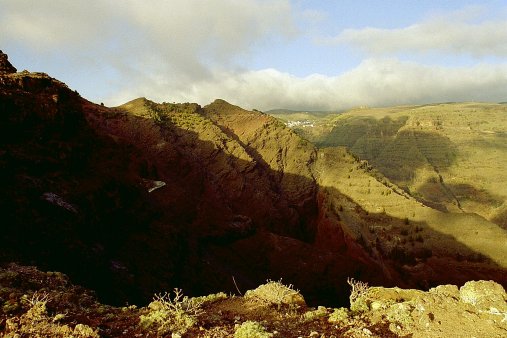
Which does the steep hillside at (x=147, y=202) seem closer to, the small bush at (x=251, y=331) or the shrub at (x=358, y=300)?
the small bush at (x=251, y=331)

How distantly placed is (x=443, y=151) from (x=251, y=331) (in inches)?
4830

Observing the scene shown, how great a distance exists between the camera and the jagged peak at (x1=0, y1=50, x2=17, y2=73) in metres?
16.1

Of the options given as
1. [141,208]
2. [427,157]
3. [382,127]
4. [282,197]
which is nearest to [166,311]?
[141,208]

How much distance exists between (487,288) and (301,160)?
34207 mm

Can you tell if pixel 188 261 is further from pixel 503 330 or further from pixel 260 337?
pixel 503 330

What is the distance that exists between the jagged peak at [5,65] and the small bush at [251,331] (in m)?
16.6

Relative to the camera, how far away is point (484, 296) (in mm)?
5289

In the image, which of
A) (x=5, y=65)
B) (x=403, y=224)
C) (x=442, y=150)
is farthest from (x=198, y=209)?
(x=442, y=150)

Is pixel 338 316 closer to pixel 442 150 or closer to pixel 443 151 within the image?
pixel 443 151

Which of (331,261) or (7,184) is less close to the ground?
(7,184)

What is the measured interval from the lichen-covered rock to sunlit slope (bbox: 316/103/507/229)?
73442mm

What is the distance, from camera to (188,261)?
60.2ft

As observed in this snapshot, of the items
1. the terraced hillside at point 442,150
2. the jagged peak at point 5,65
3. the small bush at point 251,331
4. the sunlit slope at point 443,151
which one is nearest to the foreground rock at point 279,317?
the small bush at point 251,331

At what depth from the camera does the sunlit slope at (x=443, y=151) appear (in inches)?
3462
